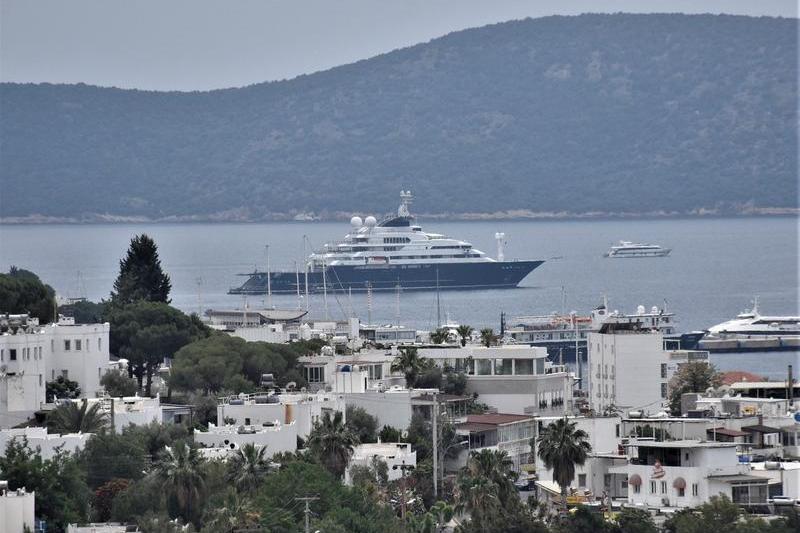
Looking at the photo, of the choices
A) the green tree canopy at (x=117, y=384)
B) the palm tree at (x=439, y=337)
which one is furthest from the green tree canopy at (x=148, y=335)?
the palm tree at (x=439, y=337)

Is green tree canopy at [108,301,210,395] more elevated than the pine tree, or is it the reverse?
the pine tree

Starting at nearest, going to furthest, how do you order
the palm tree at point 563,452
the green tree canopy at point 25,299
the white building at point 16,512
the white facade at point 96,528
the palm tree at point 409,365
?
the white building at point 16,512 < the white facade at point 96,528 < the palm tree at point 563,452 < the palm tree at point 409,365 < the green tree canopy at point 25,299

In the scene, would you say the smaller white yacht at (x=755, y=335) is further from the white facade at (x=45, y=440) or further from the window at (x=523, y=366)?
the white facade at (x=45, y=440)

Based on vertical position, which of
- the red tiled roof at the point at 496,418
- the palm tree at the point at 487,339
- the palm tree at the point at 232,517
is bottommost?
the palm tree at the point at 232,517

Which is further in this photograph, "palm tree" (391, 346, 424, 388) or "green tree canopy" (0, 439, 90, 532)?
"palm tree" (391, 346, 424, 388)

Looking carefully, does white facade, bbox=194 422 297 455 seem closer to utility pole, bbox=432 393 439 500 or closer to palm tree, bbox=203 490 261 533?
utility pole, bbox=432 393 439 500

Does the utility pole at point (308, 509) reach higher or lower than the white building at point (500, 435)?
lower

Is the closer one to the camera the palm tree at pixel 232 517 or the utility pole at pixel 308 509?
the utility pole at pixel 308 509

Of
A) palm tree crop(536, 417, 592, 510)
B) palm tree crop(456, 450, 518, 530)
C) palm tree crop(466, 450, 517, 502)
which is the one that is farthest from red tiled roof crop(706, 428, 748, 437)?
palm tree crop(456, 450, 518, 530)
